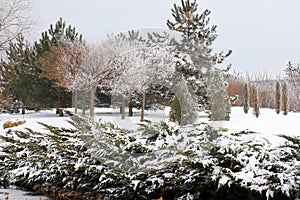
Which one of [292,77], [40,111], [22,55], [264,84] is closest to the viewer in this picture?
[22,55]

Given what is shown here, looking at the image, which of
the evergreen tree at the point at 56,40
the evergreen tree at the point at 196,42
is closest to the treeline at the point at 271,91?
the evergreen tree at the point at 196,42

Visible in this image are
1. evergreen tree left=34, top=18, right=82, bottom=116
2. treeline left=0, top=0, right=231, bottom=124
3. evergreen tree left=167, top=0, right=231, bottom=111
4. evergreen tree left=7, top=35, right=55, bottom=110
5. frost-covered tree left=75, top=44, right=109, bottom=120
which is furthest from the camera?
evergreen tree left=7, top=35, right=55, bottom=110

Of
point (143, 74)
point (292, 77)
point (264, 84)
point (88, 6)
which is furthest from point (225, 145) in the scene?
point (264, 84)

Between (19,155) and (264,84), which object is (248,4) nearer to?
(19,155)

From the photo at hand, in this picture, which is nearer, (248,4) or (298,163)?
(298,163)

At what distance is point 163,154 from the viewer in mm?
2783

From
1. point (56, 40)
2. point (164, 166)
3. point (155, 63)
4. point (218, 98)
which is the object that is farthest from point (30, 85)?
point (164, 166)

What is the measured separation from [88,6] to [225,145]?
6.21 meters

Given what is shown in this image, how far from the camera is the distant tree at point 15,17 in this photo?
13961mm

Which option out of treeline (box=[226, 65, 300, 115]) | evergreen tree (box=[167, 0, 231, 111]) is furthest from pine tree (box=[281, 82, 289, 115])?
evergreen tree (box=[167, 0, 231, 111])

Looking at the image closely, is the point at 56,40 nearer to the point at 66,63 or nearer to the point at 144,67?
the point at 66,63

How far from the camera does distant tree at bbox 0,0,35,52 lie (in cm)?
1396

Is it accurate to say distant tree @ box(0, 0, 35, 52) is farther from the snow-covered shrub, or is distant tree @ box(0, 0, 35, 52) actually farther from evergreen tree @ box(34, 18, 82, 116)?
the snow-covered shrub

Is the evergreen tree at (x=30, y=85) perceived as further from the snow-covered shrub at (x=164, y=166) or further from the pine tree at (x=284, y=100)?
the snow-covered shrub at (x=164, y=166)
